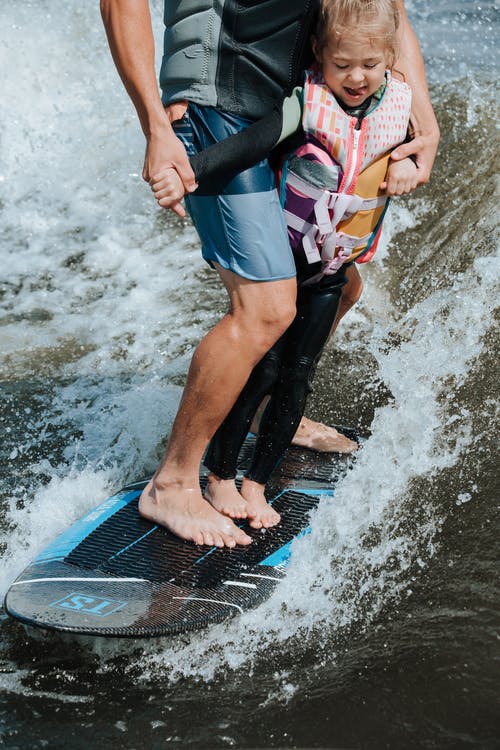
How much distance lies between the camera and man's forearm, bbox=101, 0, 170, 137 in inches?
101

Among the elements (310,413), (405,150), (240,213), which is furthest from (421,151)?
(310,413)

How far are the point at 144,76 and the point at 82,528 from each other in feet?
5.21

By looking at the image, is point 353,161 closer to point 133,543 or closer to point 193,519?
point 193,519

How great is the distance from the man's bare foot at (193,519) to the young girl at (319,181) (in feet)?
0.26

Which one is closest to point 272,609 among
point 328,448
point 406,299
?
point 328,448

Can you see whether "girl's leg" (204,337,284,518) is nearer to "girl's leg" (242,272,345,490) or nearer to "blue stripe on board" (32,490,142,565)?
"girl's leg" (242,272,345,490)

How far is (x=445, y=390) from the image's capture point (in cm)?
395

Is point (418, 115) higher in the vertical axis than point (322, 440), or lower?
higher


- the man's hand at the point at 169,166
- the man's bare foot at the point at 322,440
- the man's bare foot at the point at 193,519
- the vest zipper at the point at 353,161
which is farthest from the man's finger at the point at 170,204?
the man's bare foot at the point at 322,440

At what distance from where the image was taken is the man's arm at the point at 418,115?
9.95 feet

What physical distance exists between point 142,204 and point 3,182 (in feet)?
4.12

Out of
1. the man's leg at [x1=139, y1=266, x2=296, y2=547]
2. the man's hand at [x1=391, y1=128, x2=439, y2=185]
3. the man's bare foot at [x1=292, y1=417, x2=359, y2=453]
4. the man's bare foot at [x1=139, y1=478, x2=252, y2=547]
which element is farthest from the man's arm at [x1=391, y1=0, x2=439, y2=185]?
the man's bare foot at [x1=139, y1=478, x2=252, y2=547]

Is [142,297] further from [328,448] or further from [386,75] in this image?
[386,75]

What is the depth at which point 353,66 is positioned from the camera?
2.73 meters
